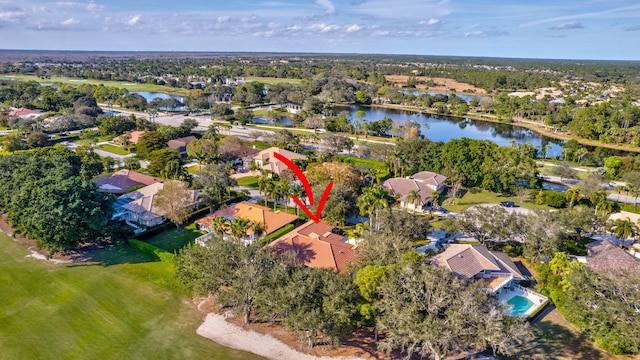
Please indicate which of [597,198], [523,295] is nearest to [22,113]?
[523,295]

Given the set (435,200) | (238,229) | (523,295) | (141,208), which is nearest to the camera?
(523,295)

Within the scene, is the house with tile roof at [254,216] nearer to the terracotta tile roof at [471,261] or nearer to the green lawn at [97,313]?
the green lawn at [97,313]

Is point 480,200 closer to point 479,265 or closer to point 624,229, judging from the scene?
point 624,229

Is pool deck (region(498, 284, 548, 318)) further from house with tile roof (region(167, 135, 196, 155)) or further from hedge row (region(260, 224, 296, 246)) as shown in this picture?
house with tile roof (region(167, 135, 196, 155))

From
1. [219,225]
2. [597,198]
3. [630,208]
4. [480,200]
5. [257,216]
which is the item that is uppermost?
[597,198]

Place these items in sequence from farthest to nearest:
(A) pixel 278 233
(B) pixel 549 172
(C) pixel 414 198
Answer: (B) pixel 549 172 → (C) pixel 414 198 → (A) pixel 278 233

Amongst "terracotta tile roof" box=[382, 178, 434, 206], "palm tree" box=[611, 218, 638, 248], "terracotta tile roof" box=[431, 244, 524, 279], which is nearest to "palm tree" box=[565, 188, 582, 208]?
"palm tree" box=[611, 218, 638, 248]
